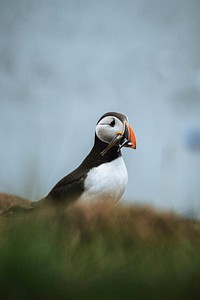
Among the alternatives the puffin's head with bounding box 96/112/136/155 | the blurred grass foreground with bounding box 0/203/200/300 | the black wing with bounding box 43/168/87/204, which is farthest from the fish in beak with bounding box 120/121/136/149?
the blurred grass foreground with bounding box 0/203/200/300

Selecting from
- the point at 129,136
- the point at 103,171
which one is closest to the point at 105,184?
the point at 103,171

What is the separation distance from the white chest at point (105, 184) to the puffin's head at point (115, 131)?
0.07 metres

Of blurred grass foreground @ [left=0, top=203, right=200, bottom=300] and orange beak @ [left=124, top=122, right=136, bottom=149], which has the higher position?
orange beak @ [left=124, top=122, right=136, bottom=149]

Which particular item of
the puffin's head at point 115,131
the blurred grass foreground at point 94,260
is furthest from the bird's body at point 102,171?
the blurred grass foreground at point 94,260

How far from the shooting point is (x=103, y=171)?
61.0 inches

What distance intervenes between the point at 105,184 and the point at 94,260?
27.1 inches

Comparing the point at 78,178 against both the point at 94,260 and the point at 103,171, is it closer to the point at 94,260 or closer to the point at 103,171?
the point at 103,171

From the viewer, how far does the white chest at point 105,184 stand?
152 centimetres

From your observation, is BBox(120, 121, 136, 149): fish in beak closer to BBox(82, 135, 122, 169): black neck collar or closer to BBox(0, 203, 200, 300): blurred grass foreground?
BBox(82, 135, 122, 169): black neck collar

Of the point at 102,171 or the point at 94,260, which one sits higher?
the point at 102,171

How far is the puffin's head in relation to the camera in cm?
154

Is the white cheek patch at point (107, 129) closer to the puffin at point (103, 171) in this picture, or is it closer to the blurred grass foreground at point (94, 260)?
the puffin at point (103, 171)

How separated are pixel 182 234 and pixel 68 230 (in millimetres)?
213

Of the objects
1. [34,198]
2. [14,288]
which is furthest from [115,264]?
[34,198]
